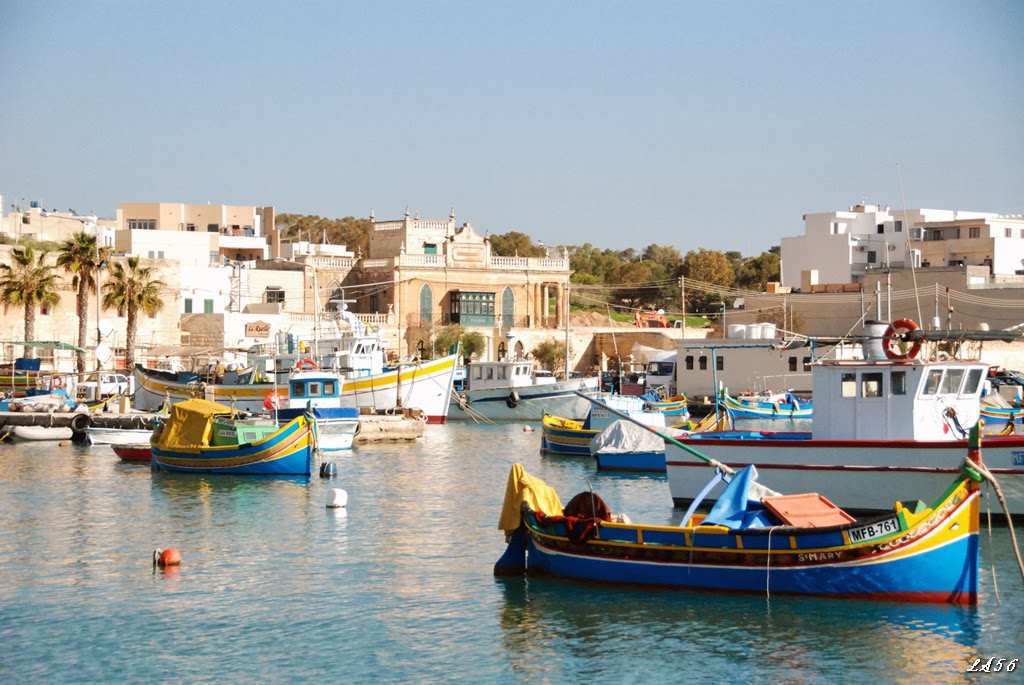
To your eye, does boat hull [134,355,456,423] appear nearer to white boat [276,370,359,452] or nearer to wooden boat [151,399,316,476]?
white boat [276,370,359,452]

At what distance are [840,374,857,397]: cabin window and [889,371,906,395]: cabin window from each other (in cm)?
74

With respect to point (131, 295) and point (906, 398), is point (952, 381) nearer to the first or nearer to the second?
point (906, 398)

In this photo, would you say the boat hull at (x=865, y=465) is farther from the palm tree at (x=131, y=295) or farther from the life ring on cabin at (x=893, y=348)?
the palm tree at (x=131, y=295)

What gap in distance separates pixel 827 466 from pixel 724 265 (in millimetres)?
79311

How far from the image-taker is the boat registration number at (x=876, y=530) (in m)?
18.2

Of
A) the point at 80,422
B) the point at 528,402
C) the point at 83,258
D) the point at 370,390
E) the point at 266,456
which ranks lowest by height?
the point at 266,456

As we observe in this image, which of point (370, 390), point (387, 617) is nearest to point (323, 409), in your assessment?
point (370, 390)

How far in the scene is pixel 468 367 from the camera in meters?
65.4

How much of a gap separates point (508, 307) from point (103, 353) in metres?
27.7

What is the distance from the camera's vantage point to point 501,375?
6397cm

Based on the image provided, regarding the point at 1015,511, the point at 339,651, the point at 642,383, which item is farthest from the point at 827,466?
the point at 642,383

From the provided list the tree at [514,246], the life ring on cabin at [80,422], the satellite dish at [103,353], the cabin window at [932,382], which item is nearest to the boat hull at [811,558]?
the cabin window at [932,382]

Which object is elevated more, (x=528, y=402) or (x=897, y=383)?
(x=897, y=383)

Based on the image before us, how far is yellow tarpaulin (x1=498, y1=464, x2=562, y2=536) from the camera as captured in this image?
21.2 m
